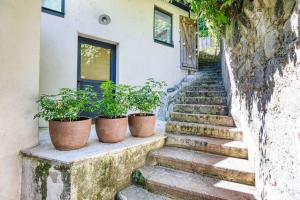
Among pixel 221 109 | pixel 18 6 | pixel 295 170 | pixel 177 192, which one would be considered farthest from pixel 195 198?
pixel 18 6

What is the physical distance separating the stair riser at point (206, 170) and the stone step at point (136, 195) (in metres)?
0.40

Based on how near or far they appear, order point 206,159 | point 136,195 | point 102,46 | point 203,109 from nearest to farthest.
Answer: point 136,195, point 206,159, point 203,109, point 102,46

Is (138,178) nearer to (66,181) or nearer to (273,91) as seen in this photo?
(66,181)

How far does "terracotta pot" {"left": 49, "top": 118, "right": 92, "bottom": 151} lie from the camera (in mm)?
1860

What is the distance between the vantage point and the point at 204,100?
11.5 feet

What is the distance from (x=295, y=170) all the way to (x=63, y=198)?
152 cm

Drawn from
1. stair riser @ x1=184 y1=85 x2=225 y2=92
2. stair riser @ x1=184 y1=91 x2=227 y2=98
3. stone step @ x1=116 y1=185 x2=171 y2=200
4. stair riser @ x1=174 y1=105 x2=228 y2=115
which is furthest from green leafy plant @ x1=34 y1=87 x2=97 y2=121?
stair riser @ x1=184 y1=85 x2=225 y2=92

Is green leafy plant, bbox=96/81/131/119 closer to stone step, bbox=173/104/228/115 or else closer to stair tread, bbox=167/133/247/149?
stair tread, bbox=167/133/247/149

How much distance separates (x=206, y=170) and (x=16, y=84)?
1.89 meters

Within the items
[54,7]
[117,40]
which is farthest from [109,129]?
[117,40]

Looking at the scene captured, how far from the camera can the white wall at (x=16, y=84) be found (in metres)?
1.77

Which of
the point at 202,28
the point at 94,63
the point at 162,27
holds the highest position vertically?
the point at 202,28

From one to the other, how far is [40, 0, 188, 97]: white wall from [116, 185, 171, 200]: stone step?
6.84 feet

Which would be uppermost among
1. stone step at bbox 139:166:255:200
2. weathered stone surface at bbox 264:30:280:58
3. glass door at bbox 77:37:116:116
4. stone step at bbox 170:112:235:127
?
glass door at bbox 77:37:116:116
